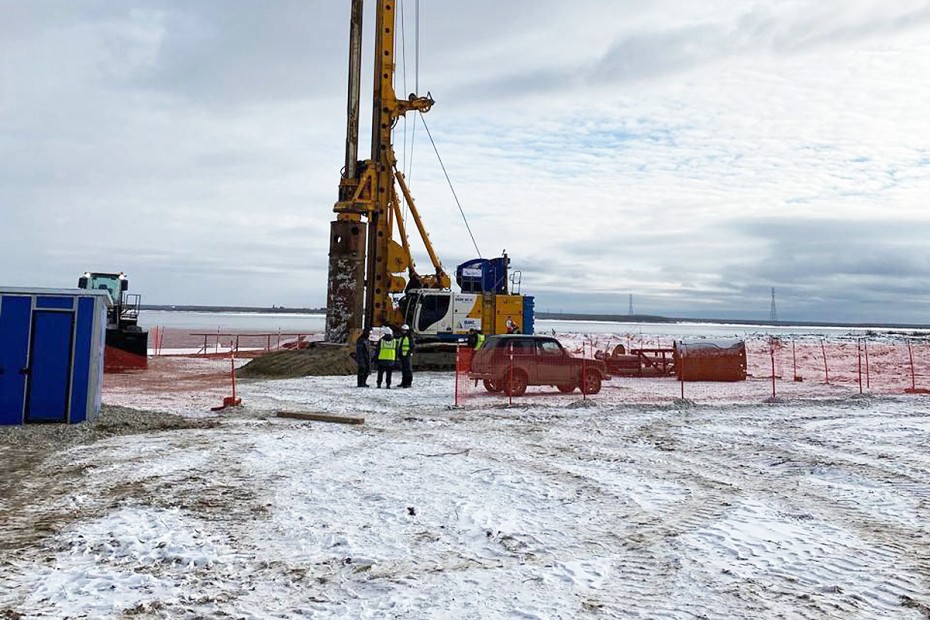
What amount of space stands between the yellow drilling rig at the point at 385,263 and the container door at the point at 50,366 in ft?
40.8

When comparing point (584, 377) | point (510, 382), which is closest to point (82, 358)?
point (510, 382)

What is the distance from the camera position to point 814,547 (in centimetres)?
557

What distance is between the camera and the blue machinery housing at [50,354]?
10820mm

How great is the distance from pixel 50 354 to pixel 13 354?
50 centimetres

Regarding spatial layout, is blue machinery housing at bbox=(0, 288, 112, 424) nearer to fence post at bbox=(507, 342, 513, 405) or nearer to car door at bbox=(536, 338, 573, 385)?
fence post at bbox=(507, 342, 513, 405)

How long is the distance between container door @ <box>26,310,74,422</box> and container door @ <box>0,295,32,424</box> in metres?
0.11

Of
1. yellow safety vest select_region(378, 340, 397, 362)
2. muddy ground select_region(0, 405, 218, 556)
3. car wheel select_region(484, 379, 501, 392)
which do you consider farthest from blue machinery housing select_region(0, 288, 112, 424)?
car wheel select_region(484, 379, 501, 392)

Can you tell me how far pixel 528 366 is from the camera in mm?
16688

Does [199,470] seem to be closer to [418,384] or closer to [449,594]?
[449,594]

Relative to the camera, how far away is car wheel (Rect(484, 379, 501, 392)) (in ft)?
54.8

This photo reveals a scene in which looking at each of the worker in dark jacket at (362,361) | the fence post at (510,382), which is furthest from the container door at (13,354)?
→ the fence post at (510,382)

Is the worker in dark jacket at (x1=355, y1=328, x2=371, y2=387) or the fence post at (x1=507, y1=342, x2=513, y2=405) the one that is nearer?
the fence post at (x1=507, y1=342, x2=513, y2=405)

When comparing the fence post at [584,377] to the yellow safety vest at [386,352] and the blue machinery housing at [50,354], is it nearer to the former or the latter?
the yellow safety vest at [386,352]

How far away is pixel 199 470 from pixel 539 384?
998 cm
